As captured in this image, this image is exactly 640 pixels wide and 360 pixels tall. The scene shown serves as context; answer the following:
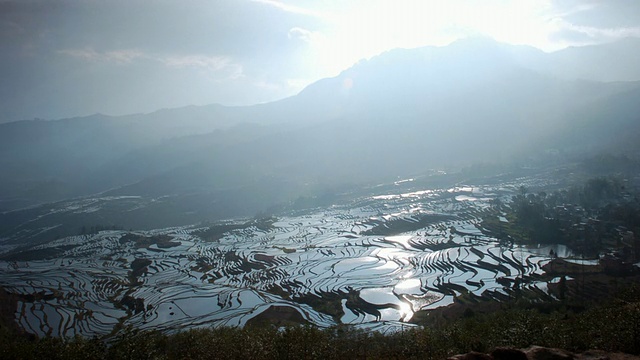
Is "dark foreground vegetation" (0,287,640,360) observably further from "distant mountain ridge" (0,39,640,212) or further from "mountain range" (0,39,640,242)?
"distant mountain ridge" (0,39,640,212)

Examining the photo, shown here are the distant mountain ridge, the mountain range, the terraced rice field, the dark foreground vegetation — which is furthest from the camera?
the distant mountain ridge

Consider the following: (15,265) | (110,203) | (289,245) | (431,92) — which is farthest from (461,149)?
(15,265)

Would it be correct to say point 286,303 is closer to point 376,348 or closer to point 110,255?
point 376,348

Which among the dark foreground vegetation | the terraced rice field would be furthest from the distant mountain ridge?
the dark foreground vegetation

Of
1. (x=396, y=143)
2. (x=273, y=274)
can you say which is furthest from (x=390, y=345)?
(x=396, y=143)

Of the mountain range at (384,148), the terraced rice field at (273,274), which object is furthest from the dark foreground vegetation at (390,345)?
the mountain range at (384,148)

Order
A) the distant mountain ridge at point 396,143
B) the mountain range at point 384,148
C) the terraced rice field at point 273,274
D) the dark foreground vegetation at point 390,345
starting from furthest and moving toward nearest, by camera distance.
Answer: the distant mountain ridge at point 396,143 → the mountain range at point 384,148 → the terraced rice field at point 273,274 → the dark foreground vegetation at point 390,345

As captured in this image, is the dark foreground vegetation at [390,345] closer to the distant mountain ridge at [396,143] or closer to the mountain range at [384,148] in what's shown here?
the mountain range at [384,148]

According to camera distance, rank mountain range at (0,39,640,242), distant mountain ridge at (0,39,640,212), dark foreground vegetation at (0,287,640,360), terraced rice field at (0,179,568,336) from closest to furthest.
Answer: dark foreground vegetation at (0,287,640,360) → terraced rice field at (0,179,568,336) → mountain range at (0,39,640,242) → distant mountain ridge at (0,39,640,212)
